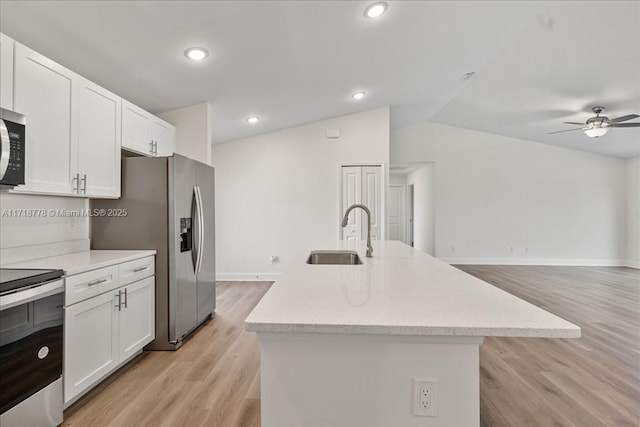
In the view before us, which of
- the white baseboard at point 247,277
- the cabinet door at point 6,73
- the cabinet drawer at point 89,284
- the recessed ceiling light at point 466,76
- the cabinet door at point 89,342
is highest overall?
the recessed ceiling light at point 466,76

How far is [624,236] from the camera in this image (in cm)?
692

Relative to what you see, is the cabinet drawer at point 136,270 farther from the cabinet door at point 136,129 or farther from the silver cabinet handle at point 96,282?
the cabinet door at point 136,129

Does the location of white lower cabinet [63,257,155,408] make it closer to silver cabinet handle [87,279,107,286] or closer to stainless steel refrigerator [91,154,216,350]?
silver cabinet handle [87,279,107,286]

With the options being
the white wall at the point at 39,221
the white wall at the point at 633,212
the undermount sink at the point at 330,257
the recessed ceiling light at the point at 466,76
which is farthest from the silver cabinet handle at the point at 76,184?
the white wall at the point at 633,212

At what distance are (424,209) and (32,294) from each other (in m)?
7.76

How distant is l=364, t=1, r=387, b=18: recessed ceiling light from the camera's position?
253 centimetres

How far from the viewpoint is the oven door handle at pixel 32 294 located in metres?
1.46

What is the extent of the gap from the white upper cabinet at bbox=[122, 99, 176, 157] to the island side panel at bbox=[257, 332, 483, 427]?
2.56 m

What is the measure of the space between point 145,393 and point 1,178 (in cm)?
151

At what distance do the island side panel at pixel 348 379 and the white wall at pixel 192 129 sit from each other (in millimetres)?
3171

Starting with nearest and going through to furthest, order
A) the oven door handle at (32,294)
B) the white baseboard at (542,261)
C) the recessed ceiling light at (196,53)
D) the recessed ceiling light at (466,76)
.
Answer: the oven door handle at (32,294)
the recessed ceiling light at (196,53)
the recessed ceiling light at (466,76)
the white baseboard at (542,261)

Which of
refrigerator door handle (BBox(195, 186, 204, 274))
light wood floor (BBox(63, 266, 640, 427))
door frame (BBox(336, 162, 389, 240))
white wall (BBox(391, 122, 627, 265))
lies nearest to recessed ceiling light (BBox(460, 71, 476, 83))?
door frame (BBox(336, 162, 389, 240))

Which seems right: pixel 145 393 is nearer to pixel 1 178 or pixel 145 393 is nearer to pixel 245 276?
pixel 1 178

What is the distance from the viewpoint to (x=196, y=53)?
2652mm
